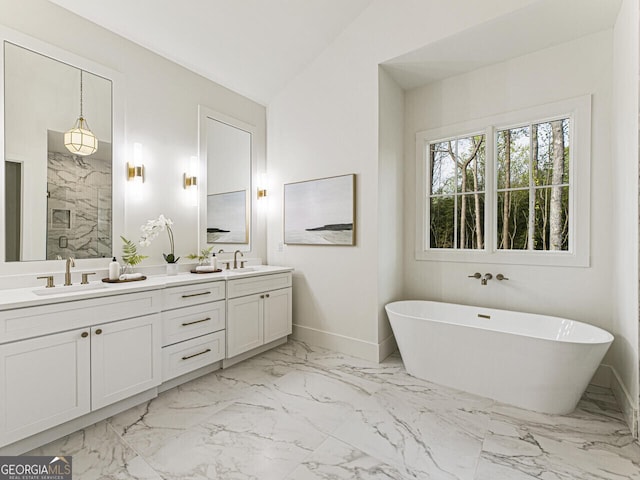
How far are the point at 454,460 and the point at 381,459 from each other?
385 millimetres

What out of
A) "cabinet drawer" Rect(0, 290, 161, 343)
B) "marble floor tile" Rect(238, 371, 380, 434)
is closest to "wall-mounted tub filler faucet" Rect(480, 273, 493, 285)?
"marble floor tile" Rect(238, 371, 380, 434)

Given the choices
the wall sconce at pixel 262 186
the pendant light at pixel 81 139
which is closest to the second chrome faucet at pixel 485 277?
the wall sconce at pixel 262 186

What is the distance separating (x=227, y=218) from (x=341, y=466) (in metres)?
2.52

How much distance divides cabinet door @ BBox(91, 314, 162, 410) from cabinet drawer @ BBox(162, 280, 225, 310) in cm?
14

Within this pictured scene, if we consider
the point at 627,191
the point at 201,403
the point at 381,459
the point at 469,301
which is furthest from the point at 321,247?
the point at 627,191

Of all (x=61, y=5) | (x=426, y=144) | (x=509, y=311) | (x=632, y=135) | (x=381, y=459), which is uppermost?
(x=61, y=5)

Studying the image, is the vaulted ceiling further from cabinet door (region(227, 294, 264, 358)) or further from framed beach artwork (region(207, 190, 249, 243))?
cabinet door (region(227, 294, 264, 358))

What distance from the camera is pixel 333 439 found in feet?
6.15

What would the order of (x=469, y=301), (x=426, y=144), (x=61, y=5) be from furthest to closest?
(x=426, y=144) → (x=469, y=301) → (x=61, y=5)

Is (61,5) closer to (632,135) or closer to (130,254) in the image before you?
(130,254)

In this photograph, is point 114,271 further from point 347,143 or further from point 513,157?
point 513,157

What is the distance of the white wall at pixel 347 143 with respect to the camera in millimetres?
2848

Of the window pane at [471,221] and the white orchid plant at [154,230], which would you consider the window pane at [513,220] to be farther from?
the white orchid plant at [154,230]

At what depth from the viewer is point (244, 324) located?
9.64 feet
